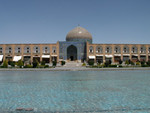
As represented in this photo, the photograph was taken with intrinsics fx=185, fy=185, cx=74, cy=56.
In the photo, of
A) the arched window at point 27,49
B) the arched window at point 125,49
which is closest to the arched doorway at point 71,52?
the arched window at point 27,49

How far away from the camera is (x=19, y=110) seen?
5.25 m

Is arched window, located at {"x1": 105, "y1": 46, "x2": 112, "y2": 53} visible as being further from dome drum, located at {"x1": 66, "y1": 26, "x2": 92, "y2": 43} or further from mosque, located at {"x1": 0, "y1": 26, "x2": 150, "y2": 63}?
dome drum, located at {"x1": 66, "y1": 26, "x2": 92, "y2": 43}

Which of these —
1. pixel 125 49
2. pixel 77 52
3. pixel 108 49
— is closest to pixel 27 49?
pixel 77 52

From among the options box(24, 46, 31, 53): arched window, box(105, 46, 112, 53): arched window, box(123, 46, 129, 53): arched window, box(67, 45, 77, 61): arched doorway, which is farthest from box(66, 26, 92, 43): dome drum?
box(24, 46, 31, 53): arched window

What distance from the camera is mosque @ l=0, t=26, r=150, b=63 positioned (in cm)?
3553

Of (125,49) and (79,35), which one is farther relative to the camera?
(79,35)

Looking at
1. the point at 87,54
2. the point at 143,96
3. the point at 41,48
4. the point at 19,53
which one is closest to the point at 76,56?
the point at 87,54

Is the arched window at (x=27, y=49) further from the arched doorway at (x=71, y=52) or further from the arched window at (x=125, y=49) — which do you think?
the arched window at (x=125, y=49)

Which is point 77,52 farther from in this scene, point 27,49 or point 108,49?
point 27,49

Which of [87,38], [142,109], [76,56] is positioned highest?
[87,38]

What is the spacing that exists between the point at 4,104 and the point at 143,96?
16.3ft

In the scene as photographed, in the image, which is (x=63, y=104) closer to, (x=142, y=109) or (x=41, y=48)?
(x=142, y=109)

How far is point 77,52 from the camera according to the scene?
3744 centimetres

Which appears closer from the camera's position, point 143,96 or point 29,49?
point 143,96
